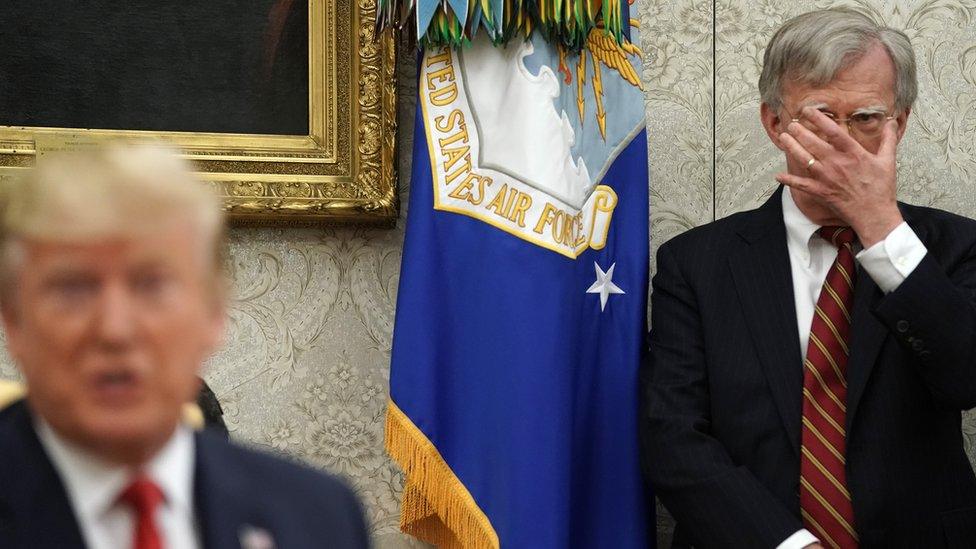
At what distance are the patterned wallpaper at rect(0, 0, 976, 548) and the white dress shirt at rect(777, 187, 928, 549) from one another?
1.87 feet

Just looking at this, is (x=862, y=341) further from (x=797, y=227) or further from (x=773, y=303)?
(x=797, y=227)

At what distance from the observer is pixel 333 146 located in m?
3.17

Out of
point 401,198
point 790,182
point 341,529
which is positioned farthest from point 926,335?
point 341,529

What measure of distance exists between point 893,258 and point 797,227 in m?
0.33

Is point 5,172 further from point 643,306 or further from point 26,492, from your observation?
point 26,492

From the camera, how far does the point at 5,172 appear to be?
2967mm

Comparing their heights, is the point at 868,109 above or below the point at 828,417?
above

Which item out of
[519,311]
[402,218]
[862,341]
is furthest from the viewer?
[402,218]

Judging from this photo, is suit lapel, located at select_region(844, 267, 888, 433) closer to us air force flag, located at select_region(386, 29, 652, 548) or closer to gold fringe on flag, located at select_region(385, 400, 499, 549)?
us air force flag, located at select_region(386, 29, 652, 548)

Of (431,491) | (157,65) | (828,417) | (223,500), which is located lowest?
(431,491)

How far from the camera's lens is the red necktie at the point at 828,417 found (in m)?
2.50

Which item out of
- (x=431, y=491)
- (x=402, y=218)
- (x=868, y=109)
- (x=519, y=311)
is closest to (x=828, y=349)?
(x=868, y=109)

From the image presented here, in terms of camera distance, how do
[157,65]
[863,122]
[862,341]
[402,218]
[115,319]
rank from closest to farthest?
[115,319], [862,341], [863,122], [157,65], [402,218]

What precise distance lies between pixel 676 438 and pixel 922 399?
540mm
